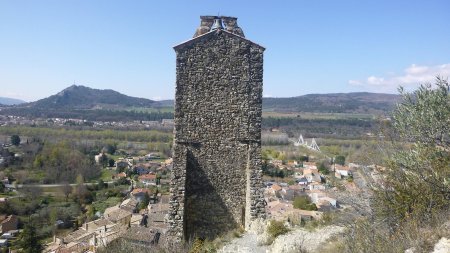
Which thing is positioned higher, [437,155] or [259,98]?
[259,98]

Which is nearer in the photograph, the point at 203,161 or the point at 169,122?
the point at 203,161

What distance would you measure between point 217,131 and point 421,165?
160 inches

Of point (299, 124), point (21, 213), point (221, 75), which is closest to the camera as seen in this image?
point (221, 75)

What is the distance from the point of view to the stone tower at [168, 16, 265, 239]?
8422 mm

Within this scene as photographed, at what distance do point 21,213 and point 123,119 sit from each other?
355 feet

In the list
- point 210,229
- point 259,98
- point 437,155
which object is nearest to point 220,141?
point 259,98

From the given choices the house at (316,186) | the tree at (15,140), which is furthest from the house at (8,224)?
the tree at (15,140)

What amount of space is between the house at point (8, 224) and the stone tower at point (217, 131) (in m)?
39.4

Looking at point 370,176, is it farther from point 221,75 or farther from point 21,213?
point 21,213

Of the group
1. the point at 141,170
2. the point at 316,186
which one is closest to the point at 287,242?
the point at 316,186

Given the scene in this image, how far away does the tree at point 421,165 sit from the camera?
232 inches

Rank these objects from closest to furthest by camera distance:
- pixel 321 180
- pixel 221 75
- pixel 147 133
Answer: pixel 221 75, pixel 321 180, pixel 147 133

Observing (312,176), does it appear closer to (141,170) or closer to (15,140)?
(141,170)

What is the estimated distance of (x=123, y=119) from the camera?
153625mm
